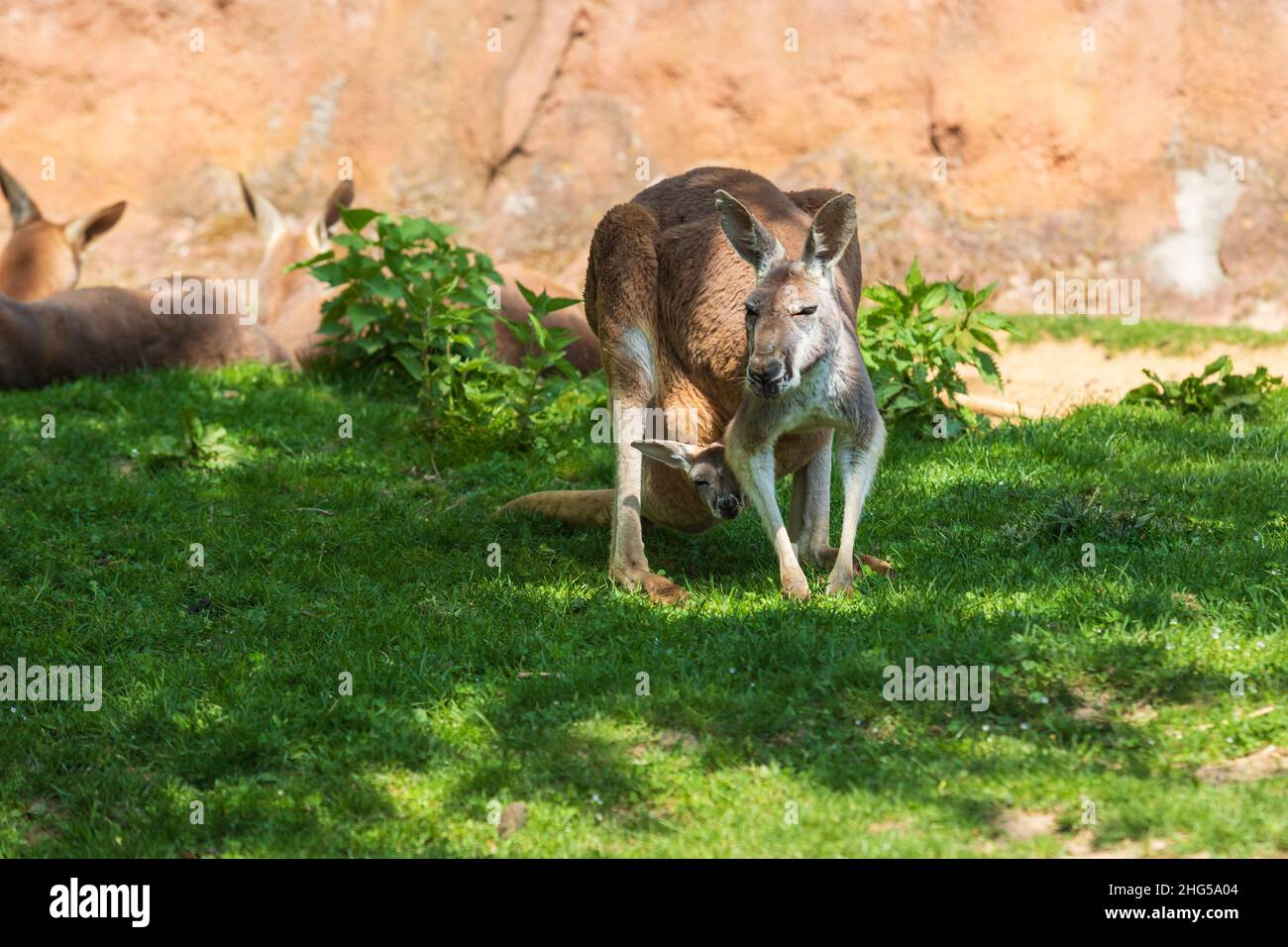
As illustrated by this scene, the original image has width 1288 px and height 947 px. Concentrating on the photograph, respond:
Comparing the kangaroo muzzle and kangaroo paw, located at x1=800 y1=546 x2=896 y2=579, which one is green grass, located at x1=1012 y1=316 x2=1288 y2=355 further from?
the kangaroo muzzle

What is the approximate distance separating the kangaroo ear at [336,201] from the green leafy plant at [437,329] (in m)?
1.99

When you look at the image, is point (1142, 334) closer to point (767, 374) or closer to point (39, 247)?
point (767, 374)

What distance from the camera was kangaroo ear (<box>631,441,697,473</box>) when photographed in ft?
18.4

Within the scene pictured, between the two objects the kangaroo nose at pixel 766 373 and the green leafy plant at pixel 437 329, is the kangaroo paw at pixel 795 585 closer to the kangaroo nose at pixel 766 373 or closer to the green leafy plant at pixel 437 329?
the kangaroo nose at pixel 766 373

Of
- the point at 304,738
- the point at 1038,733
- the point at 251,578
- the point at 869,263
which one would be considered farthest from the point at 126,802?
the point at 869,263

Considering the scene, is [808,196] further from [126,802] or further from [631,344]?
[126,802]

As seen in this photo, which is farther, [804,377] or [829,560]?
[829,560]

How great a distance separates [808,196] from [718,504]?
158 cm

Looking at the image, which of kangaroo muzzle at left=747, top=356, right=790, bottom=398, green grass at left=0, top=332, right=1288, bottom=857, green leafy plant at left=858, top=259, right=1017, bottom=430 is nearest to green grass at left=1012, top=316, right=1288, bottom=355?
green leafy plant at left=858, top=259, right=1017, bottom=430

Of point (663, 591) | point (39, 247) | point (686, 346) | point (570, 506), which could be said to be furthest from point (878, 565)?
point (39, 247)

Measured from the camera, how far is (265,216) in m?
11.6

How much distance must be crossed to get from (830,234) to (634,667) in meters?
1.63

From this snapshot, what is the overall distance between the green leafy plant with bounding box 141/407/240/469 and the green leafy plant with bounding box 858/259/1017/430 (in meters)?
3.25

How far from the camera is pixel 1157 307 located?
12.0 metres
